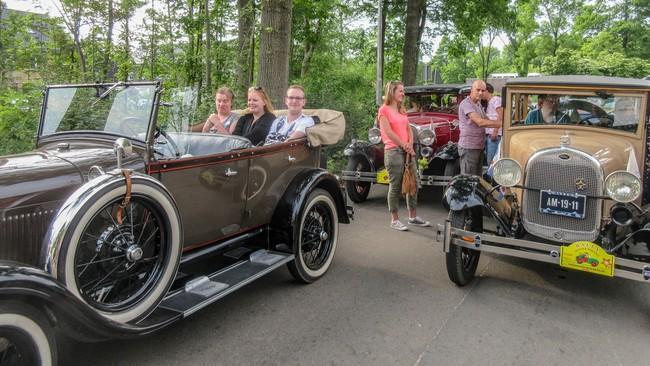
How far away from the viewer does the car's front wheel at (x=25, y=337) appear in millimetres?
1881

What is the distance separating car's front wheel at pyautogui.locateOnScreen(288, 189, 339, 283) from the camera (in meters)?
3.84

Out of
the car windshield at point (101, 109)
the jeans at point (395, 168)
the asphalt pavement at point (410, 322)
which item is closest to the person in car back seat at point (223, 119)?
the car windshield at point (101, 109)

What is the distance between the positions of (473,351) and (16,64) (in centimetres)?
756

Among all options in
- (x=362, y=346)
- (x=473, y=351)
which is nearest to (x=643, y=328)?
(x=473, y=351)

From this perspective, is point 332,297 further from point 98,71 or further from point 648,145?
point 98,71

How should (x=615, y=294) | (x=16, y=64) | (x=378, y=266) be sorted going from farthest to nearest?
(x=16, y=64), (x=378, y=266), (x=615, y=294)

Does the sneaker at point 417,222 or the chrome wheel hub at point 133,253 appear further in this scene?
the sneaker at point 417,222

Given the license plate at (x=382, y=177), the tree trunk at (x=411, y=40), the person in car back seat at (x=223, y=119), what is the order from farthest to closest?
the tree trunk at (x=411, y=40) < the license plate at (x=382, y=177) < the person in car back seat at (x=223, y=119)

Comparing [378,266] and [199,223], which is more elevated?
[199,223]

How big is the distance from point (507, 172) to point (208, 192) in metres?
2.43

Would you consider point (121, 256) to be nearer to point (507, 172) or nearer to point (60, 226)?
point (60, 226)

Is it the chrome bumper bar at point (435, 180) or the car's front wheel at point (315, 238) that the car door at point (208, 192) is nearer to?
the car's front wheel at point (315, 238)

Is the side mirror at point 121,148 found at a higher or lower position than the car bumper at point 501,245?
higher

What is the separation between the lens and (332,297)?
12.2ft
